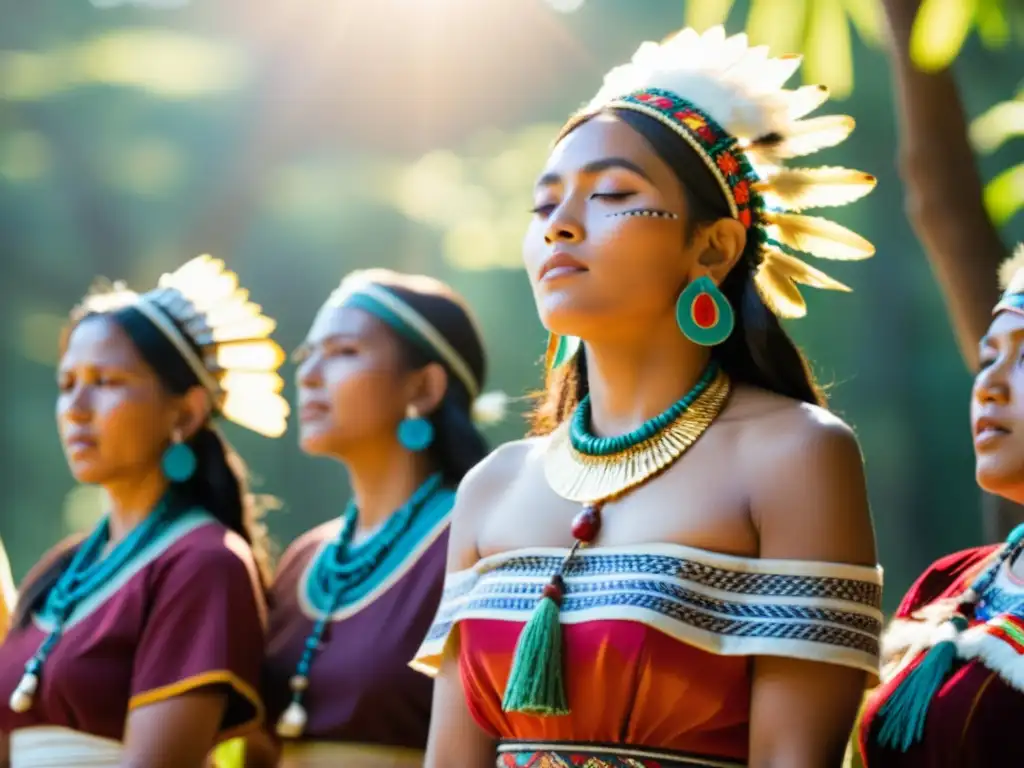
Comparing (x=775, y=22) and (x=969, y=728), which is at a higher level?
(x=775, y=22)

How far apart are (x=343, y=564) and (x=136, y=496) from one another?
21.8 inches

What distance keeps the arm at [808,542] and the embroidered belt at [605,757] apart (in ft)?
0.36

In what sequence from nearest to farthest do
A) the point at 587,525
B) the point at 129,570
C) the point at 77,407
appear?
the point at 587,525 → the point at 129,570 → the point at 77,407

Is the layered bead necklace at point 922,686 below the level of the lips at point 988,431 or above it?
below

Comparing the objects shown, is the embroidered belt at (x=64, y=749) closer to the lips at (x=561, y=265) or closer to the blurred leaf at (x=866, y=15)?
the lips at (x=561, y=265)

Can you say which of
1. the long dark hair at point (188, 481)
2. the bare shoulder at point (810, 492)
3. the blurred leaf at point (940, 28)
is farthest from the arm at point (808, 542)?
the long dark hair at point (188, 481)

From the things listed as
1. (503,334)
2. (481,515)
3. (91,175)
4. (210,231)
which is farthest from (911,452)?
(481,515)

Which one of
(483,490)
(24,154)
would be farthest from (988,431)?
(24,154)

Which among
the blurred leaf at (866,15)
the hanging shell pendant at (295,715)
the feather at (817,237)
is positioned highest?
the blurred leaf at (866,15)

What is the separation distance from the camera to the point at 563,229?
104 inches

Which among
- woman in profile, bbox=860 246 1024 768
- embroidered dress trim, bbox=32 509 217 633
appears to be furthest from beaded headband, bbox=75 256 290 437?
woman in profile, bbox=860 246 1024 768

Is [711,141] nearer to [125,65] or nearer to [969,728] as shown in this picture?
[969,728]

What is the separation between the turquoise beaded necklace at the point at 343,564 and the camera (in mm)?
3820

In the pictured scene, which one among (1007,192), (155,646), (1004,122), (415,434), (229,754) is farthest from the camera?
(229,754)
